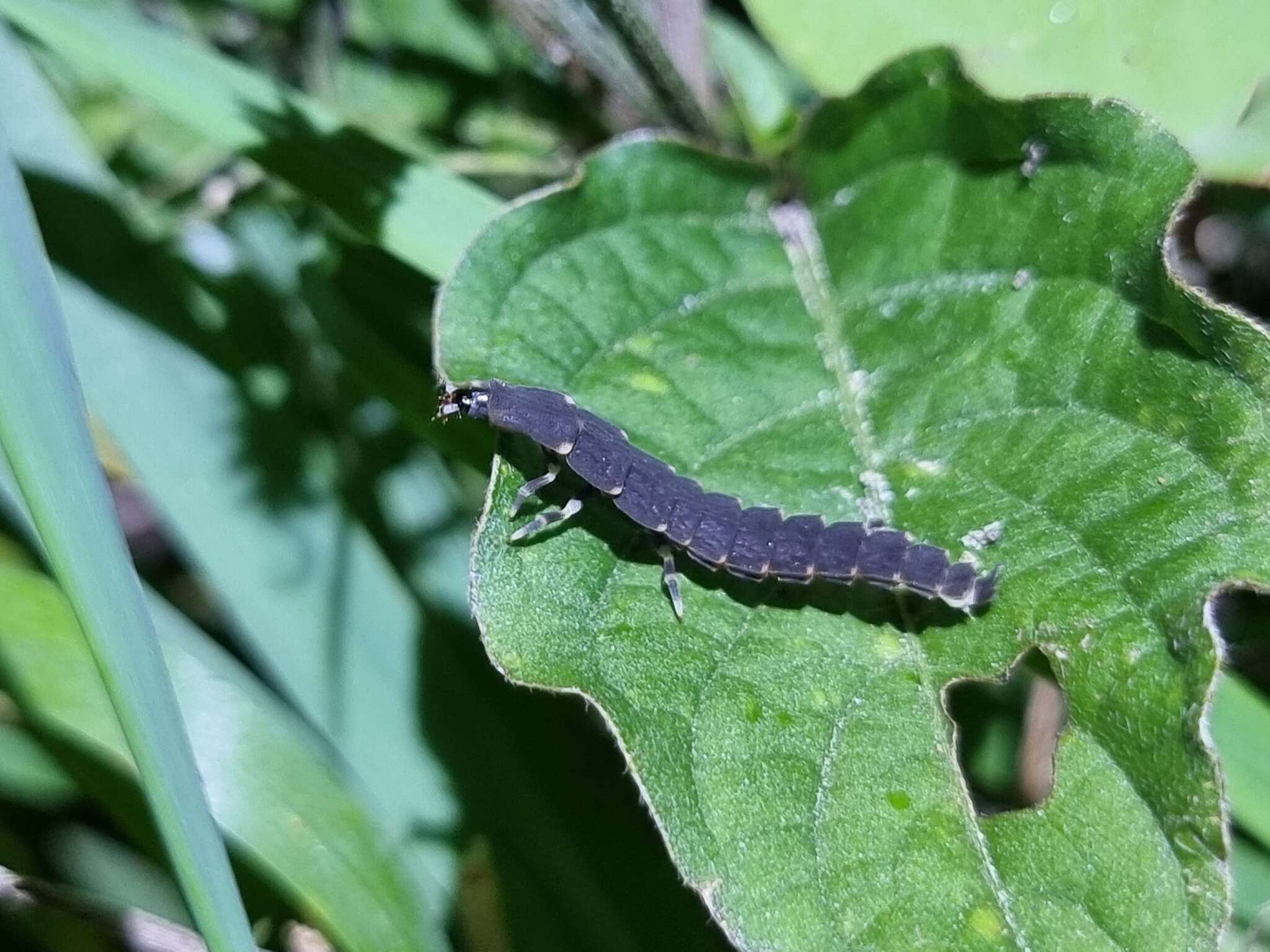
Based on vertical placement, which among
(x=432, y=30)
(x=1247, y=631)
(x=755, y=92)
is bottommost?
(x=1247, y=631)

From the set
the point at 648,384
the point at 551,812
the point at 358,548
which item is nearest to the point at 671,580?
the point at 648,384

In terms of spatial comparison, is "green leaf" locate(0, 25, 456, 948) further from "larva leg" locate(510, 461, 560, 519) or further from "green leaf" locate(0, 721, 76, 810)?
"larva leg" locate(510, 461, 560, 519)

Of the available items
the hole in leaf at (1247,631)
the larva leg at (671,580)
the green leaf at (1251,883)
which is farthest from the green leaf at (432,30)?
the green leaf at (1251,883)

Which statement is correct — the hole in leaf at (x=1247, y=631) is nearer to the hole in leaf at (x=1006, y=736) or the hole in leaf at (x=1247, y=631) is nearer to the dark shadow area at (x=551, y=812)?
the hole in leaf at (x=1006, y=736)

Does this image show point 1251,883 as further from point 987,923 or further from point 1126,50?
point 1126,50

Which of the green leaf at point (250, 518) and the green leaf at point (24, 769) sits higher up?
the green leaf at point (250, 518)

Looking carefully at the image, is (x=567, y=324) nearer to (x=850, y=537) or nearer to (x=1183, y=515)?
(x=850, y=537)
